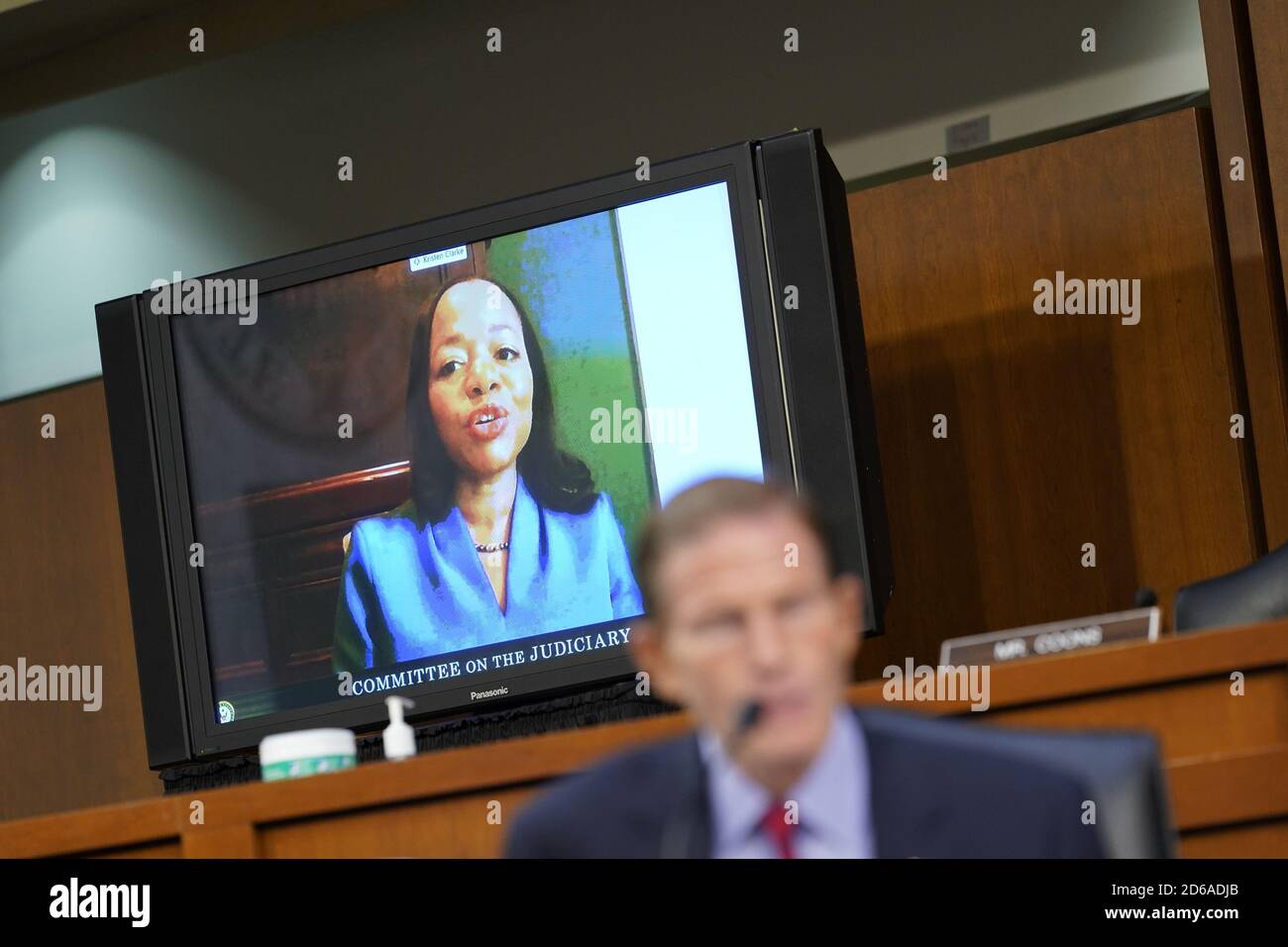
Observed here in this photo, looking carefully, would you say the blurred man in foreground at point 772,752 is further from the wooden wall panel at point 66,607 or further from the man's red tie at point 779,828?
the wooden wall panel at point 66,607

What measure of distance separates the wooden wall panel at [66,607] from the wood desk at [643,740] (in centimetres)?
212

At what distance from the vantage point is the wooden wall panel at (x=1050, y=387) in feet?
9.86

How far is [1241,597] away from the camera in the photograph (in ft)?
6.50

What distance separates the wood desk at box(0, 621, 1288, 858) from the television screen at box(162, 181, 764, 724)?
3.23 ft

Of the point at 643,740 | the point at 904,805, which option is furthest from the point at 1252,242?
the point at 904,805

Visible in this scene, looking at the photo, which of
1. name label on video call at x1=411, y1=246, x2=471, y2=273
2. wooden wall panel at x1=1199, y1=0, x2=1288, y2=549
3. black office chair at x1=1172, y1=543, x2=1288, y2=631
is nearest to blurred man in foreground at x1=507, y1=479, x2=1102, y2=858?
black office chair at x1=1172, y1=543, x2=1288, y2=631

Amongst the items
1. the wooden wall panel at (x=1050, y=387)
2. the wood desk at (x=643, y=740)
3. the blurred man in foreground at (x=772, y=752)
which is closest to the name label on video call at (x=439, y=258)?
the wooden wall panel at (x=1050, y=387)

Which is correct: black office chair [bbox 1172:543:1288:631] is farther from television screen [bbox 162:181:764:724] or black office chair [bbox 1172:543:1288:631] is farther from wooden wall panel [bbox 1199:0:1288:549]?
wooden wall panel [bbox 1199:0:1288:549]

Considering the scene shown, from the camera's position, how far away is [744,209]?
8.61 ft

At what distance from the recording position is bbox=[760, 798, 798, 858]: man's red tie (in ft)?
3.51

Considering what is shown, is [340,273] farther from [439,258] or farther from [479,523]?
[479,523]

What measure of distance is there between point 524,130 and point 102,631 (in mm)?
1561

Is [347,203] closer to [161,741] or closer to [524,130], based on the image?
[524,130]
